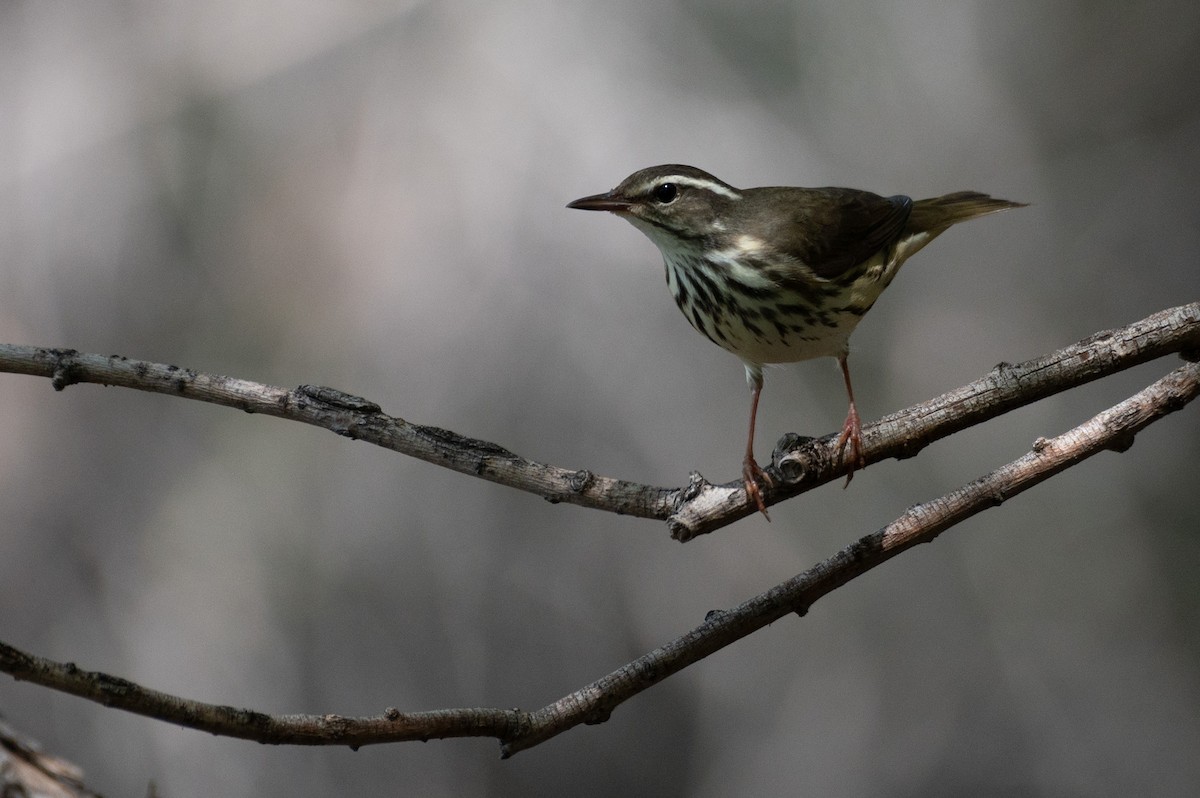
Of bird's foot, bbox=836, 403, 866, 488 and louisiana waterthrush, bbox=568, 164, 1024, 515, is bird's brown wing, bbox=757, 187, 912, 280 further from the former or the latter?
bird's foot, bbox=836, 403, 866, 488

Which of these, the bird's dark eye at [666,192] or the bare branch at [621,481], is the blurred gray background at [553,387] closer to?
the bird's dark eye at [666,192]

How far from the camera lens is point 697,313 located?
3.31 m

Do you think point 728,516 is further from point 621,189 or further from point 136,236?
point 136,236

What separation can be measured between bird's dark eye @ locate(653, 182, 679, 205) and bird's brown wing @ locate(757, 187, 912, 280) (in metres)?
0.29

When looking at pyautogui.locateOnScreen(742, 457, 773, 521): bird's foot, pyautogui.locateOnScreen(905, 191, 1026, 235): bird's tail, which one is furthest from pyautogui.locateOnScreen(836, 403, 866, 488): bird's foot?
pyautogui.locateOnScreen(905, 191, 1026, 235): bird's tail

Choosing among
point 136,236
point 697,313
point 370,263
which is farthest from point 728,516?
point 136,236

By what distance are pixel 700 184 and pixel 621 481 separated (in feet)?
4.51

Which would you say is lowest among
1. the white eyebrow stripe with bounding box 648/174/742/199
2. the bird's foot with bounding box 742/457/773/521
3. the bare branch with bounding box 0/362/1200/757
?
the bare branch with bounding box 0/362/1200/757

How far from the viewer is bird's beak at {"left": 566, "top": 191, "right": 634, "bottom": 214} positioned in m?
3.23

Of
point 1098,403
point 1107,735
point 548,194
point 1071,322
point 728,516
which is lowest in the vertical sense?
point 1107,735

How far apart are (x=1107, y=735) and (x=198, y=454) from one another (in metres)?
3.97

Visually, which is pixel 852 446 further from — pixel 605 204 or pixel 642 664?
pixel 605 204

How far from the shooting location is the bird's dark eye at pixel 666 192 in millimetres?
3326

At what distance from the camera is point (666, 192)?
132 inches
